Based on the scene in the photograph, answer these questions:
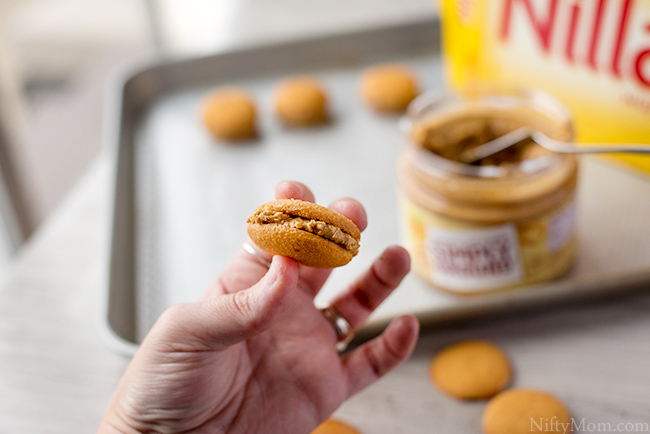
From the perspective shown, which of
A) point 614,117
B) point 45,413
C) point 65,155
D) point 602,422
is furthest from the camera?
point 65,155

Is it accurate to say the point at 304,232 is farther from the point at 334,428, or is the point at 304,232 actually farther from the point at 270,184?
the point at 270,184

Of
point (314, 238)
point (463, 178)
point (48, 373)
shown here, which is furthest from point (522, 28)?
point (48, 373)

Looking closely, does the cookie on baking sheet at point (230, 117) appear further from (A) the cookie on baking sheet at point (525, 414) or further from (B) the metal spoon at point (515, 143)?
(A) the cookie on baking sheet at point (525, 414)

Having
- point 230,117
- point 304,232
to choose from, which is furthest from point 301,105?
point 304,232

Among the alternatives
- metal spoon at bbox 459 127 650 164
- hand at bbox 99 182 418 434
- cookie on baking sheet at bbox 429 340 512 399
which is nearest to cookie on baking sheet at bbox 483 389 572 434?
cookie on baking sheet at bbox 429 340 512 399

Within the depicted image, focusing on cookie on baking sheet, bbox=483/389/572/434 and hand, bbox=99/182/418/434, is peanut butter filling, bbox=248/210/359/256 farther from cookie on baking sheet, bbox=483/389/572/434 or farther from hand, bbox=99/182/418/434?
cookie on baking sheet, bbox=483/389/572/434

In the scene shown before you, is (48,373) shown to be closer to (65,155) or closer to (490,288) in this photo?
(490,288)
